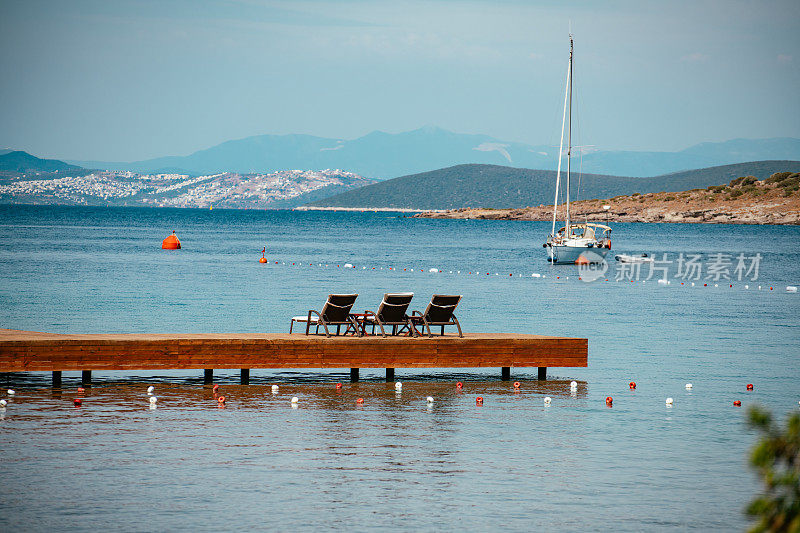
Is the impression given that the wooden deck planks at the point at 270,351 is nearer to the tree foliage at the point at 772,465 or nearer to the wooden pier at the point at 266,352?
the wooden pier at the point at 266,352

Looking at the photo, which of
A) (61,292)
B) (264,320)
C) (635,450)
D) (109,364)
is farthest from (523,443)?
(61,292)

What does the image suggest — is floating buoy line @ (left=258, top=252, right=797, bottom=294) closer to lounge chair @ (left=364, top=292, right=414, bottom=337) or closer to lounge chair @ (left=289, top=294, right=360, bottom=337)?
lounge chair @ (left=364, top=292, right=414, bottom=337)

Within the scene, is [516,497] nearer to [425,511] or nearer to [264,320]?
[425,511]

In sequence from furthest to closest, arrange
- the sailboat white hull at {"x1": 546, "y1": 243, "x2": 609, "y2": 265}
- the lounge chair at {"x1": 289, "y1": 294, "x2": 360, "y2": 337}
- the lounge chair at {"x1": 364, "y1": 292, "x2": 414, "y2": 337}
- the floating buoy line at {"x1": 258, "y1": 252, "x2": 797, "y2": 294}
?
the sailboat white hull at {"x1": 546, "y1": 243, "x2": 609, "y2": 265}, the floating buoy line at {"x1": 258, "y1": 252, "x2": 797, "y2": 294}, the lounge chair at {"x1": 364, "y1": 292, "x2": 414, "y2": 337}, the lounge chair at {"x1": 289, "y1": 294, "x2": 360, "y2": 337}

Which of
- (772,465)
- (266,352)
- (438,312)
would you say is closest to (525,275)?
(438,312)

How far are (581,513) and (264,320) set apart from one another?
68.3ft

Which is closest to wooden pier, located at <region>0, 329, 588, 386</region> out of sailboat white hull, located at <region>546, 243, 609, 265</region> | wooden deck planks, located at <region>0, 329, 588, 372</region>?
wooden deck planks, located at <region>0, 329, 588, 372</region>

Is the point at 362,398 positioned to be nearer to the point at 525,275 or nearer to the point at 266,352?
the point at 266,352

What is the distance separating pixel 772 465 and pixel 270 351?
13.2m

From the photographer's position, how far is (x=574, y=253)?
237 ft

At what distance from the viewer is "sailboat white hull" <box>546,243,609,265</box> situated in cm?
7206

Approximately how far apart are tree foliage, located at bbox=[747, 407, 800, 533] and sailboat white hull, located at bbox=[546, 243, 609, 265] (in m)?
67.3

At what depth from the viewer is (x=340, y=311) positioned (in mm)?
19016

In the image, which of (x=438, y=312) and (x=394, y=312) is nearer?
(x=394, y=312)
